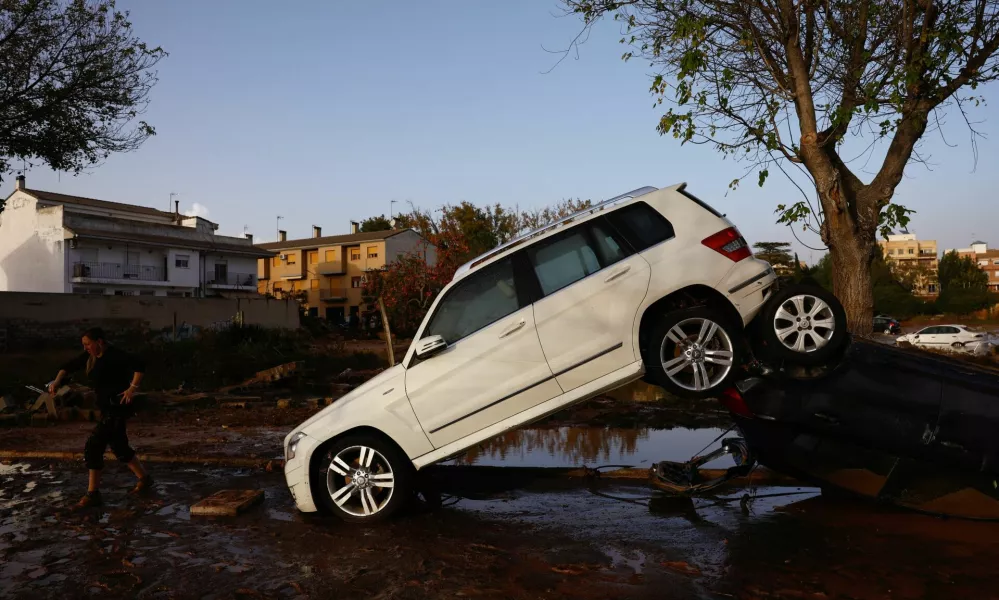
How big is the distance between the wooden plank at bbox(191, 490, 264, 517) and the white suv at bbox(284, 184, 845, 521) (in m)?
0.68

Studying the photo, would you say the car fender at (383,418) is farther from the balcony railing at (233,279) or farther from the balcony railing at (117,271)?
the balcony railing at (233,279)

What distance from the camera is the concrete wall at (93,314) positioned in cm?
2792

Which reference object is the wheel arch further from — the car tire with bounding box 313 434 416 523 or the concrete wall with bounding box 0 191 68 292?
the concrete wall with bounding box 0 191 68 292

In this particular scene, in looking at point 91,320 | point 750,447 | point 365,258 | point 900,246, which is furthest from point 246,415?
point 900,246

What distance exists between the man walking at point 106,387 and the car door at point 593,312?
4.30 m

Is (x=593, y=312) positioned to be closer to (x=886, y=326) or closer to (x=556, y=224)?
(x=556, y=224)

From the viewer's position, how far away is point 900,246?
138 m

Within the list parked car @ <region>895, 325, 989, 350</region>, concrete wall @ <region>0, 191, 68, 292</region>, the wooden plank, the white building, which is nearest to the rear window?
the wooden plank

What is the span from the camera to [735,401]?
6.20 meters

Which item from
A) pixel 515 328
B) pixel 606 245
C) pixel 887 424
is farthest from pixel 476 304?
pixel 887 424

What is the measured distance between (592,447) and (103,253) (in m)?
49.3

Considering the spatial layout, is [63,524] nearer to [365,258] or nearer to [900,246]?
[365,258]

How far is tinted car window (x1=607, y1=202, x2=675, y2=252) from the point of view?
20.5 feet

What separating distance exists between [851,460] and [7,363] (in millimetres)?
26518
